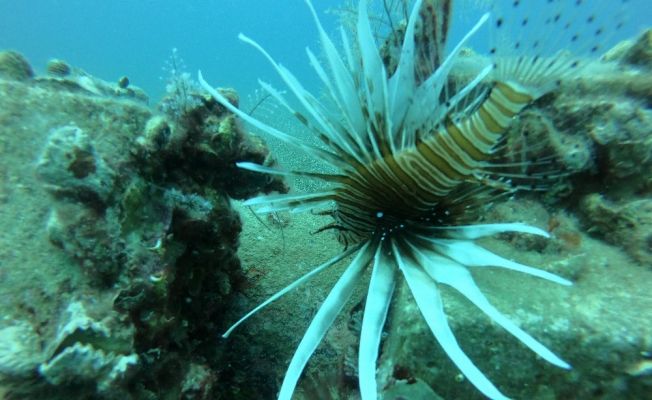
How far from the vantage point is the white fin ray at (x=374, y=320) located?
1.34 metres

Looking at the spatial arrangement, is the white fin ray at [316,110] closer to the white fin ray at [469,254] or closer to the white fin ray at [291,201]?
the white fin ray at [291,201]

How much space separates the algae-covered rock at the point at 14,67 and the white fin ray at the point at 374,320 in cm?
234

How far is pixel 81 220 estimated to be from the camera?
1821mm

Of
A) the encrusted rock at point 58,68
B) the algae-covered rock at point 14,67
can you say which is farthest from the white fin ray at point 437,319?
the encrusted rock at point 58,68

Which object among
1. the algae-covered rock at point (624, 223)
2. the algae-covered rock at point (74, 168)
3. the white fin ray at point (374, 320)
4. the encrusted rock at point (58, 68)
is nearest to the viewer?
the white fin ray at point (374, 320)

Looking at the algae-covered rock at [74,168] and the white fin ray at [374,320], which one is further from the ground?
the algae-covered rock at [74,168]

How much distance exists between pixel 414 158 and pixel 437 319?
27.2 inches

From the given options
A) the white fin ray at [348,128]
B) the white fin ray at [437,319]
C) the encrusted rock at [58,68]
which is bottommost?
the white fin ray at [437,319]

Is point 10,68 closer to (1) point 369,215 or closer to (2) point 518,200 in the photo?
(1) point 369,215

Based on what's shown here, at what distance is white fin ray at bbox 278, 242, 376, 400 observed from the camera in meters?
1.37

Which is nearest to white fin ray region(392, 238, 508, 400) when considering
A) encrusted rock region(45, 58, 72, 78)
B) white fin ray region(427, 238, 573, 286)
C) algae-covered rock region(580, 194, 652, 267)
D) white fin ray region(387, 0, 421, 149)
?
white fin ray region(427, 238, 573, 286)

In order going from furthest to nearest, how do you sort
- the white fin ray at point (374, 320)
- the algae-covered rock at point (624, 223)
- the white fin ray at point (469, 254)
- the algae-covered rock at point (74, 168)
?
the algae-covered rock at point (624, 223), the algae-covered rock at point (74, 168), the white fin ray at point (469, 254), the white fin ray at point (374, 320)

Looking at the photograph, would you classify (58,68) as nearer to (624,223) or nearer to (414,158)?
(414,158)

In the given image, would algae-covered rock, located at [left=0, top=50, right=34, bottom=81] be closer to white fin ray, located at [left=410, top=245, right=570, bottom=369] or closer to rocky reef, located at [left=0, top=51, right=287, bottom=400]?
rocky reef, located at [left=0, top=51, right=287, bottom=400]
